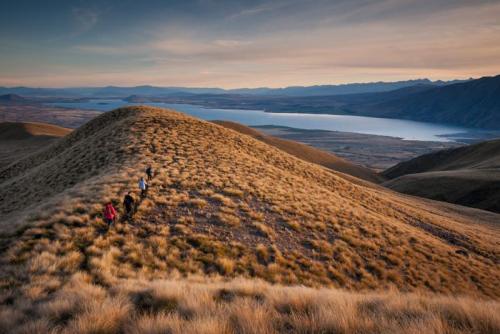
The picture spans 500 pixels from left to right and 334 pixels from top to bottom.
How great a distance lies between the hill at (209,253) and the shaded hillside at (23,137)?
59310 mm

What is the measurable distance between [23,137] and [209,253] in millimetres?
113312

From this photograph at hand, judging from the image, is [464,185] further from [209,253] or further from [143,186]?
[143,186]

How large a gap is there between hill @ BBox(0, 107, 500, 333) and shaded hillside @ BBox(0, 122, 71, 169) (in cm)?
5931

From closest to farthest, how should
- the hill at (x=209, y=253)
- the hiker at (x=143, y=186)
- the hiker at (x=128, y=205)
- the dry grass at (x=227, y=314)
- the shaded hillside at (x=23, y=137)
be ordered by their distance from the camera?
the dry grass at (x=227, y=314)
the hill at (x=209, y=253)
the hiker at (x=128, y=205)
the hiker at (x=143, y=186)
the shaded hillside at (x=23, y=137)

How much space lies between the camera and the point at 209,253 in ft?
38.6

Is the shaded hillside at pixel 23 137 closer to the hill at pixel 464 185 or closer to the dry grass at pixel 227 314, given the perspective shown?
the dry grass at pixel 227 314

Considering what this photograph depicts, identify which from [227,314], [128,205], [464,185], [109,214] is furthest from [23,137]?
[464,185]

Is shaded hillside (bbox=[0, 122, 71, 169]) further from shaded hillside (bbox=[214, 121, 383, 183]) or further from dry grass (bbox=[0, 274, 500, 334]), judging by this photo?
dry grass (bbox=[0, 274, 500, 334])

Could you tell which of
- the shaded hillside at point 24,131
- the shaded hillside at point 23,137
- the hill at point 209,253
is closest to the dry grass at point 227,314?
the hill at point 209,253

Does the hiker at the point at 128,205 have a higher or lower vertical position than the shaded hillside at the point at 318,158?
higher

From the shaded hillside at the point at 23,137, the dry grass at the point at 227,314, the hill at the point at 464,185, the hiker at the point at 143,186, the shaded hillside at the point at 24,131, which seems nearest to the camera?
the dry grass at the point at 227,314

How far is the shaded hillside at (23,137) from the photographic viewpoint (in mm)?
74606

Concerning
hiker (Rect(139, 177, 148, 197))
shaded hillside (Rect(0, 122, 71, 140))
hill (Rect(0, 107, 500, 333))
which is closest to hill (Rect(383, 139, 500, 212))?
hill (Rect(0, 107, 500, 333))

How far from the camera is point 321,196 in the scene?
80.1 ft
